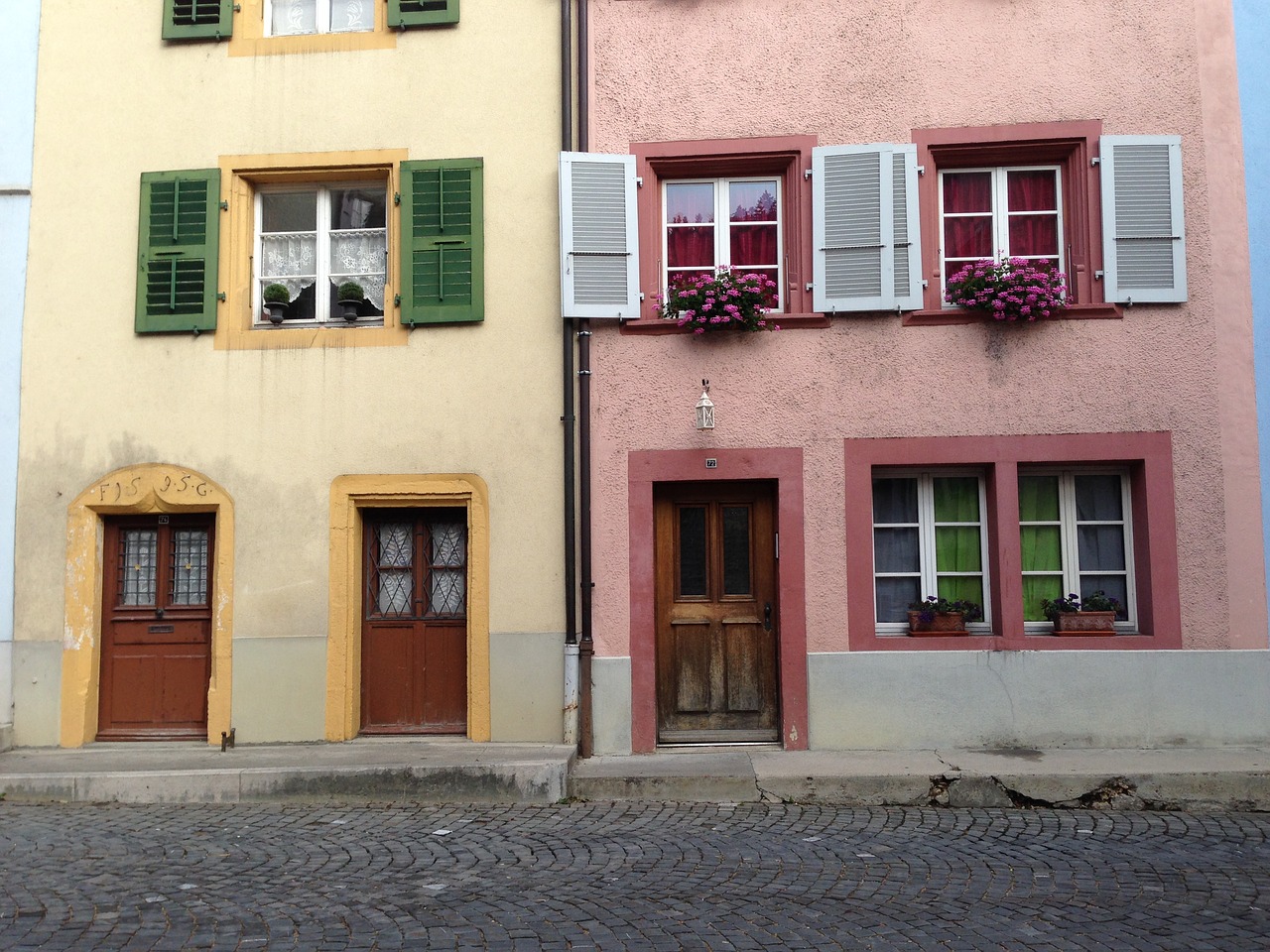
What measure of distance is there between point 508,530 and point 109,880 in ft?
12.4

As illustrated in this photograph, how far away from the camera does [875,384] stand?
821cm

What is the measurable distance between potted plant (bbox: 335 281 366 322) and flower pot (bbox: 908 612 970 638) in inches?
207

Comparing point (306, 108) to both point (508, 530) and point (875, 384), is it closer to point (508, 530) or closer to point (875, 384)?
point (508, 530)

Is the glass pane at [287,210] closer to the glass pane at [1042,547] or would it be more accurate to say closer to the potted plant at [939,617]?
the potted plant at [939,617]

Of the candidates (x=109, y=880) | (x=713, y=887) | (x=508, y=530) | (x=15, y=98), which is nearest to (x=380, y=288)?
(x=508, y=530)

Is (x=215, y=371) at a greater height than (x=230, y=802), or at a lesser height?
greater

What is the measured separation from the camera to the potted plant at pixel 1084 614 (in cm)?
802

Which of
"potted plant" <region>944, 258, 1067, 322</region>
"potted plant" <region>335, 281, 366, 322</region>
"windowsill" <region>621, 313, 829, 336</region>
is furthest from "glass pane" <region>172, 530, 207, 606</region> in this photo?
"potted plant" <region>944, 258, 1067, 322</region>

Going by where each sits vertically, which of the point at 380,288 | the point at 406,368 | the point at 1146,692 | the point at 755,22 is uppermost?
the point at 755,22

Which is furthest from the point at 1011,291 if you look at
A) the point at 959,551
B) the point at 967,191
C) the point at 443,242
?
the point at 443,242

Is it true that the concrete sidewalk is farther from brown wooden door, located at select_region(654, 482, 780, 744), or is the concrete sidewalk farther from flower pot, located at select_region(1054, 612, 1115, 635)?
flower pot, located at select_region(1054, 612, 1115, 635)

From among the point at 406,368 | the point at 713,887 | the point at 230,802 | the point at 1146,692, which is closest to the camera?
the point at 713,887

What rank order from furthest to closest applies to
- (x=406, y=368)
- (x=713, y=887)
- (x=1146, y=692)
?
1. (x=406, y=368)
2. (x=1146, y=692)
3. (x=713, y=887)

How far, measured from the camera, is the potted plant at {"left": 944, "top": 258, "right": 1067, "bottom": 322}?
7.96 meters
